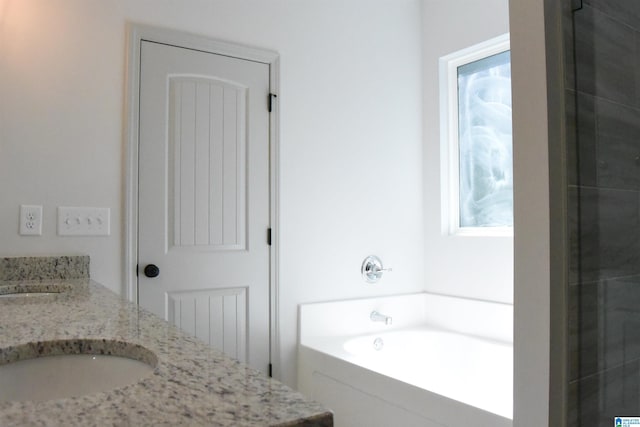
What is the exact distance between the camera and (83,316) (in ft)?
3.59

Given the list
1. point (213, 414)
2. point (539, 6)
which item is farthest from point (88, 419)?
point (539, 6)

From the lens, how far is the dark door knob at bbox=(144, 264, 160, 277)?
2201mm

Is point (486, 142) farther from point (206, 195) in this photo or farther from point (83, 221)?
point (83, 221)

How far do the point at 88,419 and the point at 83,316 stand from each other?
0.67 meters

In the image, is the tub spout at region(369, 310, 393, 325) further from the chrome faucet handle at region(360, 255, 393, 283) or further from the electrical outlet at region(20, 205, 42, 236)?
the electrical outlet at region(20, 205, 42, 236)

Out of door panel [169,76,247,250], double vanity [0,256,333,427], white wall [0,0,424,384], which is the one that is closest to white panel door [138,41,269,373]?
door panel [169,76,247,250]

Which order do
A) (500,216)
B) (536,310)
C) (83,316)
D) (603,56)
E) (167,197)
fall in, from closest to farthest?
(83,316) → (536,310) → (603,56) → (167,197) → (500,216)

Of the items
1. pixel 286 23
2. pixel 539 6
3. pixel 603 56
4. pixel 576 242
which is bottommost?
pixel 576 242

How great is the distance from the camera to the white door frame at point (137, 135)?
217 cm

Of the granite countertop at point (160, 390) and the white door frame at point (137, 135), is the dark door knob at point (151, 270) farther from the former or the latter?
the granite countertop at point (160, 390)

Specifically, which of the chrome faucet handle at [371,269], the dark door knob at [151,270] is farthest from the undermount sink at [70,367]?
the chrome faucet handle at [371,269]

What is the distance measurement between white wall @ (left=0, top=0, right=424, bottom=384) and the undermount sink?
1.32 m

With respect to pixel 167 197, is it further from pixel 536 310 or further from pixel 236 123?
pixel 536 310

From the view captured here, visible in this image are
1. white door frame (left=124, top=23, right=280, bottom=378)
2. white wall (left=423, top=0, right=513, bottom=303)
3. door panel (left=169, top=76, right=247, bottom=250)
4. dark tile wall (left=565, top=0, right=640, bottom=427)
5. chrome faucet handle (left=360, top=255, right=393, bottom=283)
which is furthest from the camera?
chrome faucet handle (left=360, top=255, right=393, bottom=283)
